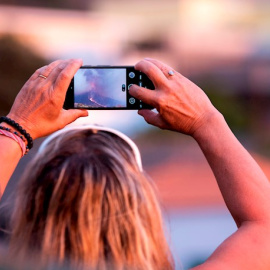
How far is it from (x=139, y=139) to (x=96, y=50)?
16.6 ft

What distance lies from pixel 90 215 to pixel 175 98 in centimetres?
39

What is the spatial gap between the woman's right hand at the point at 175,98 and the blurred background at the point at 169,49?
9243 mm

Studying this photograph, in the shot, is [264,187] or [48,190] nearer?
[48,190]

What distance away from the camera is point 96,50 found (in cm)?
1916

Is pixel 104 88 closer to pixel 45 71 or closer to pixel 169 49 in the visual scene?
pixel 45 71

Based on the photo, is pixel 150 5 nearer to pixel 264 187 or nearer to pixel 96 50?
pixel 96 50

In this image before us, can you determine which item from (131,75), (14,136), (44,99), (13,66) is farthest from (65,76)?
(13,66)

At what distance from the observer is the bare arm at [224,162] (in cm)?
122

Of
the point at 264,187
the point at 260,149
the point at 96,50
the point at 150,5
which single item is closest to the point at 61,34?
the point at 96,50

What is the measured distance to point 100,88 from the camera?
1707 millimetres

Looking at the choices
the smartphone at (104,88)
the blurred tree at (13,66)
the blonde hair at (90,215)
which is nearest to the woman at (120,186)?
the blonde hair at (90,215)

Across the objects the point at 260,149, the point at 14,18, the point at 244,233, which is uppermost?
the point at 244,233

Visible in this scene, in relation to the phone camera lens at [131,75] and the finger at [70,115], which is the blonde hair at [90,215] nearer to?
the finger at [70,115]

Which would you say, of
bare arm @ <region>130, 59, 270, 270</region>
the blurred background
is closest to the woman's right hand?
bare arm @ <region>130, 59, 270, 270</region>
